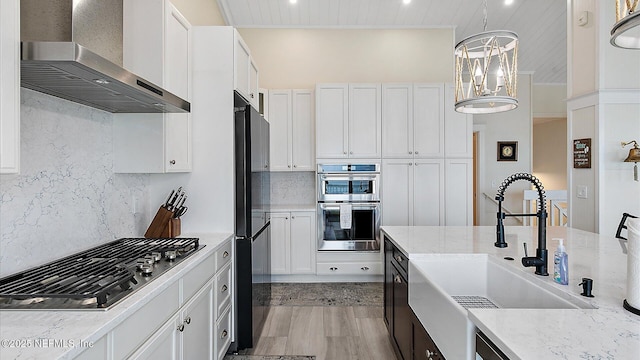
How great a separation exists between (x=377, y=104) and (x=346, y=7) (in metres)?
1.31

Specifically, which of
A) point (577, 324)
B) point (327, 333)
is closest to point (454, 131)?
point (327, 333)

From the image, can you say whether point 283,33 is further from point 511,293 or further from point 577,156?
point 511,293

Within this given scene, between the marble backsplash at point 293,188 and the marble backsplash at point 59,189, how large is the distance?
7.66 feet

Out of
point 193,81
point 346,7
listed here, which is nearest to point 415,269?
point 193,81

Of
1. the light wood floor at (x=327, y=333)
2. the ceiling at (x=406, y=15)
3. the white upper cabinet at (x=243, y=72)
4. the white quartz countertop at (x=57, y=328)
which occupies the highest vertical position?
the ceiling at (x=406, y=15)

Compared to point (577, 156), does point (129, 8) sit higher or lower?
higher

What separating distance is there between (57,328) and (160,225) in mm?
1352

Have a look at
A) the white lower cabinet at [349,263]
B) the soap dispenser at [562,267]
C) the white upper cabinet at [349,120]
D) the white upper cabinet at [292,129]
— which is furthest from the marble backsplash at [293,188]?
the soap dispenser at [562,267]

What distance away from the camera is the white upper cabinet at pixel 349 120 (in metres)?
3.87

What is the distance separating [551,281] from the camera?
127cm

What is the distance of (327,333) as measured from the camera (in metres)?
2.69

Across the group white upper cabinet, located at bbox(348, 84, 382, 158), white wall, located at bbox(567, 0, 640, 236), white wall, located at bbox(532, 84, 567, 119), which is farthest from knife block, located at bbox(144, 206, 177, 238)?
white wall, located at bbox(532, 84, 567, 119)

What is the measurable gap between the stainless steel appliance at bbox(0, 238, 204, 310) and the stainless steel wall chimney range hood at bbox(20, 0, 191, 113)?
2.60 feet

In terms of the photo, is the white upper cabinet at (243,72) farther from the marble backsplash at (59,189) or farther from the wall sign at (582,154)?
the wall sign at (582,154)
